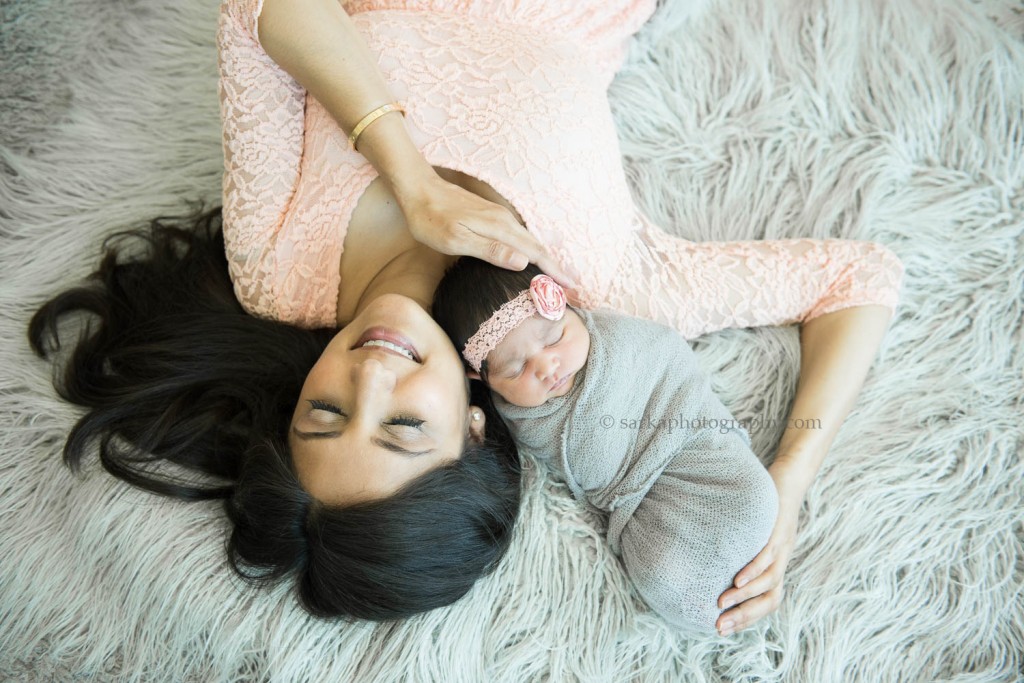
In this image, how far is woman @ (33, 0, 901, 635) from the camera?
109 centimetres

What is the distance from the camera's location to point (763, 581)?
116 centimetres

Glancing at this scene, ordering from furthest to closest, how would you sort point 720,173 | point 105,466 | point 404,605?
point 720,173, point 105,466, point 404,605

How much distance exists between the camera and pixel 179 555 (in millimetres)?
1190

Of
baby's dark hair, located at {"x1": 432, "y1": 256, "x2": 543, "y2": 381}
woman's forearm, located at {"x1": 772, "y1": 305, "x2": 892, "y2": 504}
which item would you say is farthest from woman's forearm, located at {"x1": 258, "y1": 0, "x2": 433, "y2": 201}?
woman's forearm, located at {"x1": 772, "y1": 305, "x2": 892, "y2": 504}

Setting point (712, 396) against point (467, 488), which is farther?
point (712, 396)

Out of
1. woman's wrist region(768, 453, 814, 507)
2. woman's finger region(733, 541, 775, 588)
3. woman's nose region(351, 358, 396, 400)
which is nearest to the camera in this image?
woman's nose region(351, 358, 396, 400)

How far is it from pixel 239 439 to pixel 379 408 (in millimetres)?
393

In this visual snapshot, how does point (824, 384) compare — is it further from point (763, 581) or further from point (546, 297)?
point (546, 297)

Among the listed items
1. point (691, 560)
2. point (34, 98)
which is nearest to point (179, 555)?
point (691, 560)

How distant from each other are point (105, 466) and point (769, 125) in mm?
1516

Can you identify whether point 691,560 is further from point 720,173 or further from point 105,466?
point 105,466

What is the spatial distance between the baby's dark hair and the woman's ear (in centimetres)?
6

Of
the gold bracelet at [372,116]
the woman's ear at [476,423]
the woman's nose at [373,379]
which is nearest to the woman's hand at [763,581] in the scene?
the woman's ear at [476,423]

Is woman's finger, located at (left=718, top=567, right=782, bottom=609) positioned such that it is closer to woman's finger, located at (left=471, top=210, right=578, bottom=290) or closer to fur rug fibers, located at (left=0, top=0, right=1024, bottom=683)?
fur rug fibers, located at (left=0, top=0, right=1024, bottom=683)
